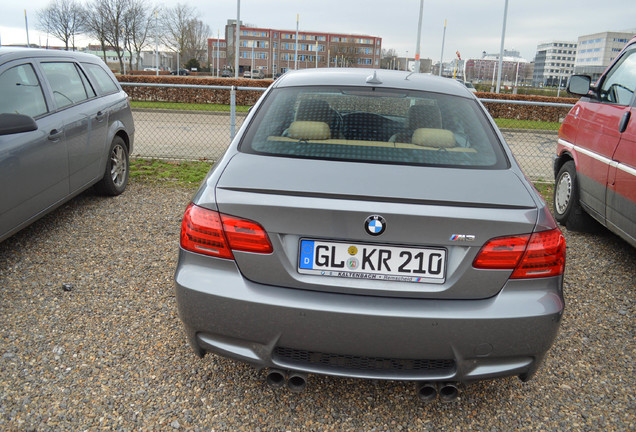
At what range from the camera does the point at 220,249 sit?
7.25 feet

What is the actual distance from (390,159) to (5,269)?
3.29 meters

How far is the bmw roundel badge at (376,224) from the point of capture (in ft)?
6.77

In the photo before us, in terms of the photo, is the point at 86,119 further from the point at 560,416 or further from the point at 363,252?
the point at 560,416

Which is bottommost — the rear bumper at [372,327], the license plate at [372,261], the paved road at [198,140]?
the paved road at [198,140]

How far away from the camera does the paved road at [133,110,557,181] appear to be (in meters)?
9.97

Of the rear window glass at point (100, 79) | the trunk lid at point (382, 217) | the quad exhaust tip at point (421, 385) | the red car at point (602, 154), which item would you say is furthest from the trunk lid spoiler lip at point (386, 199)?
the rear window glass at point (100, 79)

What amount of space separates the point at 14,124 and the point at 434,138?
2992 millimetres

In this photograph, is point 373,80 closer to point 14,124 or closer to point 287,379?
point 287,379

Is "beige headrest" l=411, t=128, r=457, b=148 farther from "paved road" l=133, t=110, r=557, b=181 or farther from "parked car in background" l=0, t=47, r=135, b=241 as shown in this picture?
"paved road" l=133, t=110, r=557, b=181

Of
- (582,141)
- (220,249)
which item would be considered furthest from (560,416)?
(582,141)

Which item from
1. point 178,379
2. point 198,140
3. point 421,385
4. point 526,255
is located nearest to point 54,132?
point 178,379

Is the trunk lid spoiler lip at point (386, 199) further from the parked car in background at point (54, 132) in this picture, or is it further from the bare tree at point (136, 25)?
the bare tree at point (136, 25)

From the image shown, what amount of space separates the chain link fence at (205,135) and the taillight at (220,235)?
18.3ft

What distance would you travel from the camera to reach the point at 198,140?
39.3 ft
